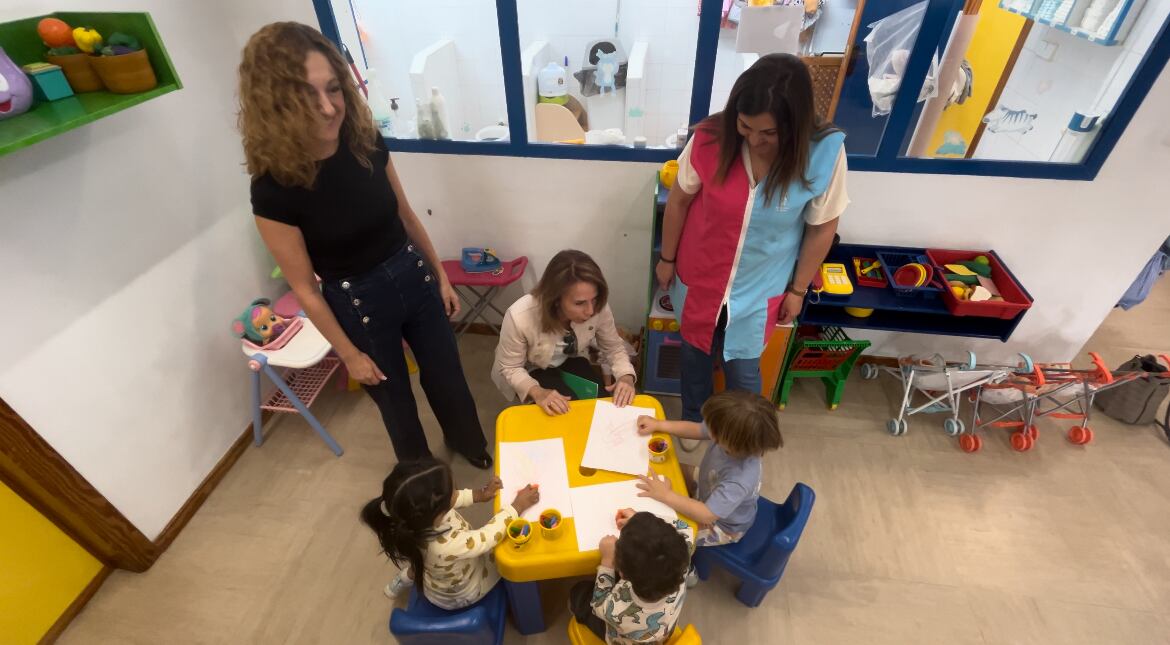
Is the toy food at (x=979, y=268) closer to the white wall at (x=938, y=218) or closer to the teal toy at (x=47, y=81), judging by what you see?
the white wall at (x=938, y=218)

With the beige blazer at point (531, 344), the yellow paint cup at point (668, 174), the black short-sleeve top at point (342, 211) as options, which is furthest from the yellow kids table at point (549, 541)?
the yellow paint cup at point (668, 174)

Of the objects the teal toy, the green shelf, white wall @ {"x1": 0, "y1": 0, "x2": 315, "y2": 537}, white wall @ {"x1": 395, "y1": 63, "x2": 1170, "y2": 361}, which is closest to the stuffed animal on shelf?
white wall @ {"x1": 395, "y1": 63, "x2": 1170, "y2": 361}

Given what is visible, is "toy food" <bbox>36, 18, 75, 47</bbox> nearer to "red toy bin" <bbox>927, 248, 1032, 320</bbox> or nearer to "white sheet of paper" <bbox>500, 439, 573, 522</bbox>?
"white sheet of paper" <bbox>500, 439, 573, 522</bbox>

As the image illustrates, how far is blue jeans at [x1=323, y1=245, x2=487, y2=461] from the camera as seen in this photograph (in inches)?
67.1

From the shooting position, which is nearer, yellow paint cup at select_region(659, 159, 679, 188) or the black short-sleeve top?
the black short-sleeve top

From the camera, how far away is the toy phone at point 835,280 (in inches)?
87.5

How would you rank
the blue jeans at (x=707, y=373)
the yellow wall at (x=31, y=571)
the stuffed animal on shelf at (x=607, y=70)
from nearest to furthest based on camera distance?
the yellow wall at (x=31, y=571), the blue jeans at (x=707, y=373), the stuffed animal on shelf at (x=607, y=70)

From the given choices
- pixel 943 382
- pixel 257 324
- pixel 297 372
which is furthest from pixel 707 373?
pixel 297 372

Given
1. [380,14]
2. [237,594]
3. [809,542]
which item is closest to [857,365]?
[809,542]

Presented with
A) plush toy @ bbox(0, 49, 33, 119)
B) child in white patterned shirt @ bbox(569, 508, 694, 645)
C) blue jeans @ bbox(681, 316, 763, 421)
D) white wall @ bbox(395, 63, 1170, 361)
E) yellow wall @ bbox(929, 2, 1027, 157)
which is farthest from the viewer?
yellow wall @ bbox(929, 2, 1027, 157)

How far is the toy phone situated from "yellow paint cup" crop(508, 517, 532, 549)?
148 cm

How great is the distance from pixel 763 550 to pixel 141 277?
2285mm

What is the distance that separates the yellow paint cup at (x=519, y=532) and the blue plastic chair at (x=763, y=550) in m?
0.66

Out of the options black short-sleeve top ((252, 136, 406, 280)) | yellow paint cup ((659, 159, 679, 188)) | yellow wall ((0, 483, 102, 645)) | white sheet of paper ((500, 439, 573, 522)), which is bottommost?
yellow wall ((0, 483, 102, 645))
